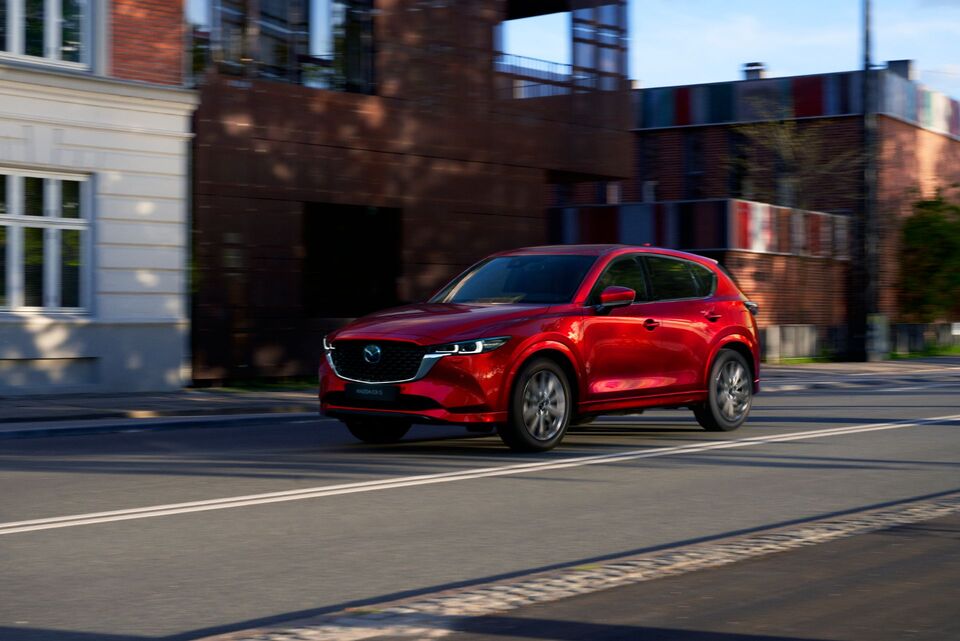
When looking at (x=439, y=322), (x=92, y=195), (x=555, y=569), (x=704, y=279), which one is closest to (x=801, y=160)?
(x=92, y=195)

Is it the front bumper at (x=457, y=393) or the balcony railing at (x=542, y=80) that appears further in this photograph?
the balcony railing at (x=542, y=80)

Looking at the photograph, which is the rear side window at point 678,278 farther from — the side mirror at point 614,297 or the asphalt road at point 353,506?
the asphalt road at point 353,506

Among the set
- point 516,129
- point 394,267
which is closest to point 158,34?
point 394,267

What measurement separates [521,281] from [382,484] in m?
3.30

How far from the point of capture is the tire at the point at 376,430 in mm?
12312

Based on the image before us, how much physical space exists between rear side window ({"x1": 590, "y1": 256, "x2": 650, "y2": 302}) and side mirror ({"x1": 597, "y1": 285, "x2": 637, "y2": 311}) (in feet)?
0.43

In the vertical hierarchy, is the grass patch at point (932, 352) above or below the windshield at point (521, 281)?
below

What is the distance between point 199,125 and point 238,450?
9.46 m

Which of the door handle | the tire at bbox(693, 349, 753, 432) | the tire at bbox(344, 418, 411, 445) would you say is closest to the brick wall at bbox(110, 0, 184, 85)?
the tire at bbox(344, 418, 411, 445)

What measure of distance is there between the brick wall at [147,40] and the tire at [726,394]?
964 centimetres

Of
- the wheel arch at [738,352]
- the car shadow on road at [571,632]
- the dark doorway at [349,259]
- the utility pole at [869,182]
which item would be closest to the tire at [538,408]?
the wheel arch at [738,352]

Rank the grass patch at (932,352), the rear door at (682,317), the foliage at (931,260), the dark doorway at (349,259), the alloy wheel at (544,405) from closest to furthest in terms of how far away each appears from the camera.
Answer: the alloy wheel at (544,405), the rear door at (682,317), the dark doorway at (349,259), the grass patch at (932,352), the foliage at (931,260)

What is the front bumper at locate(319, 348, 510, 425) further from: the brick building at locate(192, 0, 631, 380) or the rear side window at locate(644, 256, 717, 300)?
the brick building at locate(192, 0, 631, 380)

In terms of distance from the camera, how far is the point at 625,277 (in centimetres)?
1259
